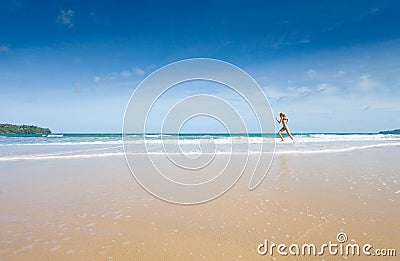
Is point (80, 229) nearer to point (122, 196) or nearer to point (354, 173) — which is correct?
point (122, 196)

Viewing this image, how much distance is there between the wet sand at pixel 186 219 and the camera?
3.33m

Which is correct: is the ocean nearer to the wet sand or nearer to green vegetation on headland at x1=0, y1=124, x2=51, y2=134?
the wet sand

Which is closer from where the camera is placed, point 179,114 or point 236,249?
point 236,249

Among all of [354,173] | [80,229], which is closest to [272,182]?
[354,173]

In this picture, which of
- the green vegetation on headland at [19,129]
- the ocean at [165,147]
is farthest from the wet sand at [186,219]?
the green vegetation on headland at [19,129]

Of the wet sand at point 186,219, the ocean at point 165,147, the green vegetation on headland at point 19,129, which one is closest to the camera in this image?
the wet sand at point 186,219

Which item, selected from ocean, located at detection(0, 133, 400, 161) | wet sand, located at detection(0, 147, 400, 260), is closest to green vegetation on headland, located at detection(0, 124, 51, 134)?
ocean, located at detection(0, 133, 400, 161)

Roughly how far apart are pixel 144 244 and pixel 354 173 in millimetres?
7719

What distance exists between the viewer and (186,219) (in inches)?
173

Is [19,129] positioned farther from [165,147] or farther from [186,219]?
[186,219]

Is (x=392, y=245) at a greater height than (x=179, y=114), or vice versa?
(x=179, y=114)

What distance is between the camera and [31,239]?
3.64 m

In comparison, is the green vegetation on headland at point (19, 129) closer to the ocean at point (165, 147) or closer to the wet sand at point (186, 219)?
the ocean at point (165, 147)

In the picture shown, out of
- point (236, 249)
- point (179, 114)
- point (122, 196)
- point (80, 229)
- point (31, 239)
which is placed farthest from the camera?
point (179, 114)
